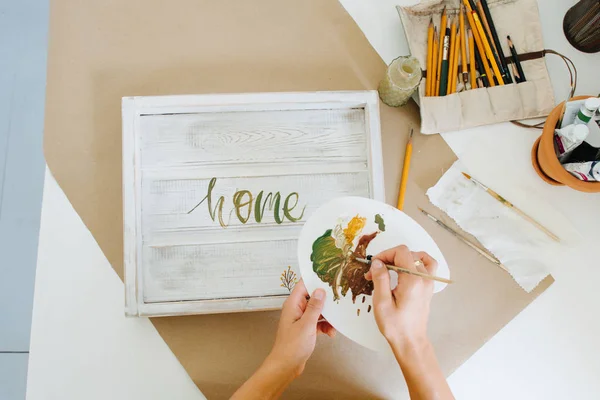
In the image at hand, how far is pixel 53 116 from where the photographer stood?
0.83 meters

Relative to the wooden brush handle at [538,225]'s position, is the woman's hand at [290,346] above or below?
below

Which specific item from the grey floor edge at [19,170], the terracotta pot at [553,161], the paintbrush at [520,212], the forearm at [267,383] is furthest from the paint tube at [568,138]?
the grey floor edge at [19,170]

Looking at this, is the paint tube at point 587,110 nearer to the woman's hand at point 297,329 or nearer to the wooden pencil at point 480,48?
the wooden pencil at point 480,48

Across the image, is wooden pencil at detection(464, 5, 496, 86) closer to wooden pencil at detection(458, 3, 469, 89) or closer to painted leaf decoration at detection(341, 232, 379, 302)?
wooden pencil at detection(458, 3, 469, 89)

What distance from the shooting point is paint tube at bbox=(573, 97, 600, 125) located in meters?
0.65

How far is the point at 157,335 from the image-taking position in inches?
30.9

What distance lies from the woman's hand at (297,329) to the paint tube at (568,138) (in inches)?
18.0

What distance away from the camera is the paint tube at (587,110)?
2.14 ft

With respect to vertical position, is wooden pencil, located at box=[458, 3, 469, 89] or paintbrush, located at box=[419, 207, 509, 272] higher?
wooden pencil, located at box=[458, 3, 469, 89]

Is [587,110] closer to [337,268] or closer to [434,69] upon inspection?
[434,69]

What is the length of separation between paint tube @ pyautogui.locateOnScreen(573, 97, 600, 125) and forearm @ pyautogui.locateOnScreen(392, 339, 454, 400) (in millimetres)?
429

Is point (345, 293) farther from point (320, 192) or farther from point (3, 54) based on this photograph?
point (3, 54)

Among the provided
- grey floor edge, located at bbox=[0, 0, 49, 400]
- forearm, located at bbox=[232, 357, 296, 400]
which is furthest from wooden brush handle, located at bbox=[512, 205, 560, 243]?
grey floor edge, located at bbox=[0, 0, 49, 400]

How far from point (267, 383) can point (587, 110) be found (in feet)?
2.13
